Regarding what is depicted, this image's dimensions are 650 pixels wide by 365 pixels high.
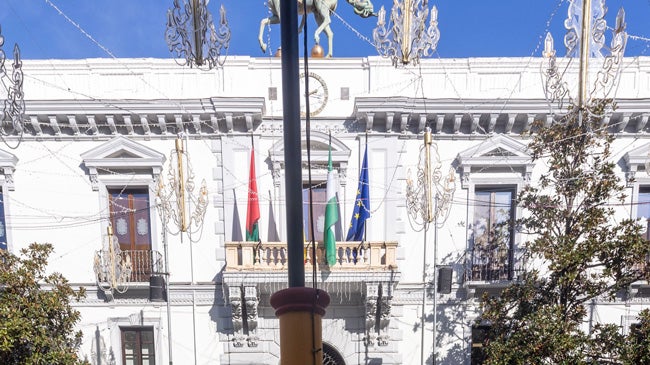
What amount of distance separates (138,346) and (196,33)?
6372 mm

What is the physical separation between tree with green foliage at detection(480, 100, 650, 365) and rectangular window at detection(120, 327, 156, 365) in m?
6.32

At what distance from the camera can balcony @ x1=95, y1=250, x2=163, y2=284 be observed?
7.76 metres

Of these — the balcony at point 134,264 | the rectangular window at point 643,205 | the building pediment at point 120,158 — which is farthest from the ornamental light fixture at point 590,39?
the balcony at point 134,264

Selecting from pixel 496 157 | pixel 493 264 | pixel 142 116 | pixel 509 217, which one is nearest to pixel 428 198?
pixel 496 157

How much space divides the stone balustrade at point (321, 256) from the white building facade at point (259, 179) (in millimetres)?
580

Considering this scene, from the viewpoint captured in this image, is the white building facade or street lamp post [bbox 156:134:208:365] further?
the white building facade

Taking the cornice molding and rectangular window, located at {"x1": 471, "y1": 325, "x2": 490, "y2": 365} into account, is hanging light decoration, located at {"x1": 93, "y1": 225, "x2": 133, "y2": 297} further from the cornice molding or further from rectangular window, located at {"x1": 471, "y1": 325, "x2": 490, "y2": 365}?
rectangular window, located at {"x1": 471, "y1": 325, "x2": 490, "y2": 365}

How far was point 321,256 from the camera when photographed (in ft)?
24.7

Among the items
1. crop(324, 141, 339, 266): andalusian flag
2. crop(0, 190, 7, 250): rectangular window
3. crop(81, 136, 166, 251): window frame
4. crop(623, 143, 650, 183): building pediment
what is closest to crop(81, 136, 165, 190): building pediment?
crop(81, 136, 166, 251): window frame

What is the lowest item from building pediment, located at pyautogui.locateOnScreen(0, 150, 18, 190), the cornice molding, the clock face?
building pediment, located at pyautogui.locateOnScreen(0, 150, 18, 190)

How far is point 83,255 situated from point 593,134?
30.6ft

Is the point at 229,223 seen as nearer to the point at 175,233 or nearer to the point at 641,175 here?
the point at 175,233

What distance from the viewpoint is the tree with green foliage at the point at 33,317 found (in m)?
5.49

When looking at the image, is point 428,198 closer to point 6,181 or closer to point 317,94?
point 317,94
